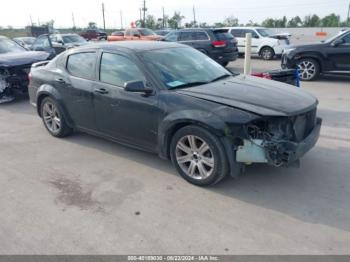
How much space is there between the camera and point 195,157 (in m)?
3.96

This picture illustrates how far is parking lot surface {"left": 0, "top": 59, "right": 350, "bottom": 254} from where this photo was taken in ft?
9.88

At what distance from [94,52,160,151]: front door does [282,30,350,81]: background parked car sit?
7.68 meters

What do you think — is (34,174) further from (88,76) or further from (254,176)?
(254,176)

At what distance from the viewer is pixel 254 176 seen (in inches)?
166

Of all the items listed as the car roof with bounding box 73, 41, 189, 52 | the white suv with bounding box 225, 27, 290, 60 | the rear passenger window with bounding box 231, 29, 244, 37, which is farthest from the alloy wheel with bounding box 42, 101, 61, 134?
the rear passenger window with bounding box 231, 29, 244, 37

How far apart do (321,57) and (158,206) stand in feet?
28.7

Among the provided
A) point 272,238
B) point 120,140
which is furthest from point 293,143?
point 120,140

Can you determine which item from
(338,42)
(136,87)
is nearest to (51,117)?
(136,87)

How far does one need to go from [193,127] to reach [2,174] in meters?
2.71

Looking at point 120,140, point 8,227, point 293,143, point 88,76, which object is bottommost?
point 8,227

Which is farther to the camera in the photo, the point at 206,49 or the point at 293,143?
the point at 206,49

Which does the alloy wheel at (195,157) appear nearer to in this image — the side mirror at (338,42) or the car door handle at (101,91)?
the car door handle at (101,91)

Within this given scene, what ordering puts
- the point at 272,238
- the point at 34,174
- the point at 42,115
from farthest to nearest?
the point at 42,115
the point at 34,174
the point at 272,238

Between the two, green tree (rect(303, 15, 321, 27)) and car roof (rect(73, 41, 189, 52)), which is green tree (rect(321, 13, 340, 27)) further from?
car roof (rect(73, 41, 189, 52))
